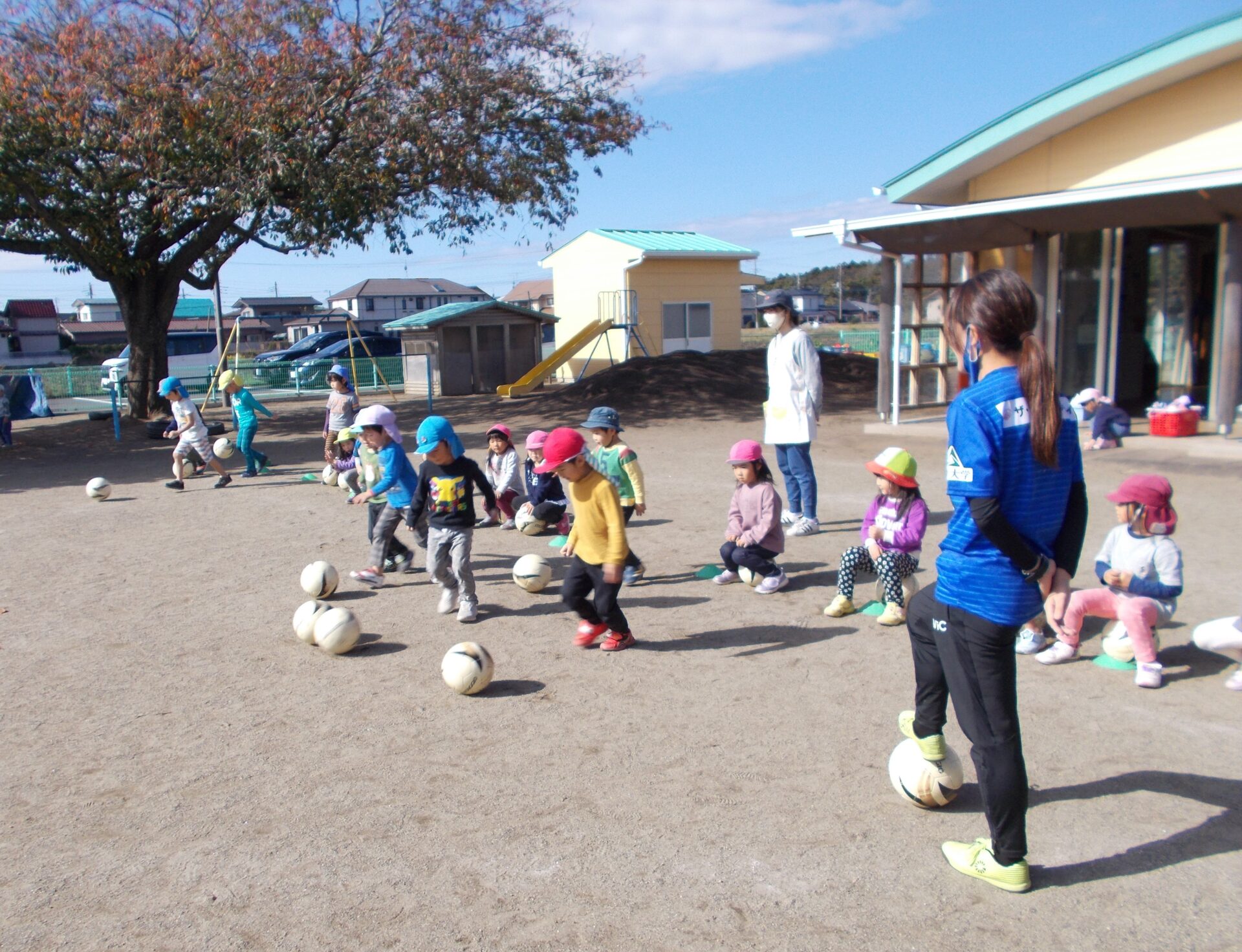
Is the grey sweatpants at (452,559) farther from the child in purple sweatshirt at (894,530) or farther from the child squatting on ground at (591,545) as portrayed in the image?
the child in purple sweatshirt at (894,530)

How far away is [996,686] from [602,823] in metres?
1.57

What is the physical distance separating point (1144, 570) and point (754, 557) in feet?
7.78

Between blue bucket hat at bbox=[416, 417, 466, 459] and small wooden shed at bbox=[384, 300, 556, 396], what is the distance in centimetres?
1999

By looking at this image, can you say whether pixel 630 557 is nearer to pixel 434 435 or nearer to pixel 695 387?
pixel 434 435

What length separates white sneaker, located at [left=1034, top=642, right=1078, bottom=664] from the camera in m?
5.11

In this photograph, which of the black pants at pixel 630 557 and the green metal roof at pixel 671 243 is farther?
the green metal roof at pixel 671 243

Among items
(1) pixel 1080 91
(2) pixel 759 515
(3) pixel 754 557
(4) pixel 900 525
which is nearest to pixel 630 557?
(3) pixel 754 557

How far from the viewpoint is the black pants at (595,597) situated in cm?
542

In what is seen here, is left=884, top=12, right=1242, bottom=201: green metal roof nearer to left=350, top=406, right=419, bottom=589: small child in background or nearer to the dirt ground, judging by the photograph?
the dirt ground

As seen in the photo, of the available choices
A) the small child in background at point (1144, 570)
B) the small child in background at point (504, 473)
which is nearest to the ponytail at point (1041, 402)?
the small child in background at point (1144, 570)

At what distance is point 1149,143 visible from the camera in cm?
1339

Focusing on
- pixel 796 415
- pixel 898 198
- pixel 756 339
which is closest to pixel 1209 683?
pixel 796 415

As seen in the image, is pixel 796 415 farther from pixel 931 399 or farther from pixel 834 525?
pixel 931 399

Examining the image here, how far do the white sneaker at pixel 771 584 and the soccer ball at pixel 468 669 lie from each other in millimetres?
2259
